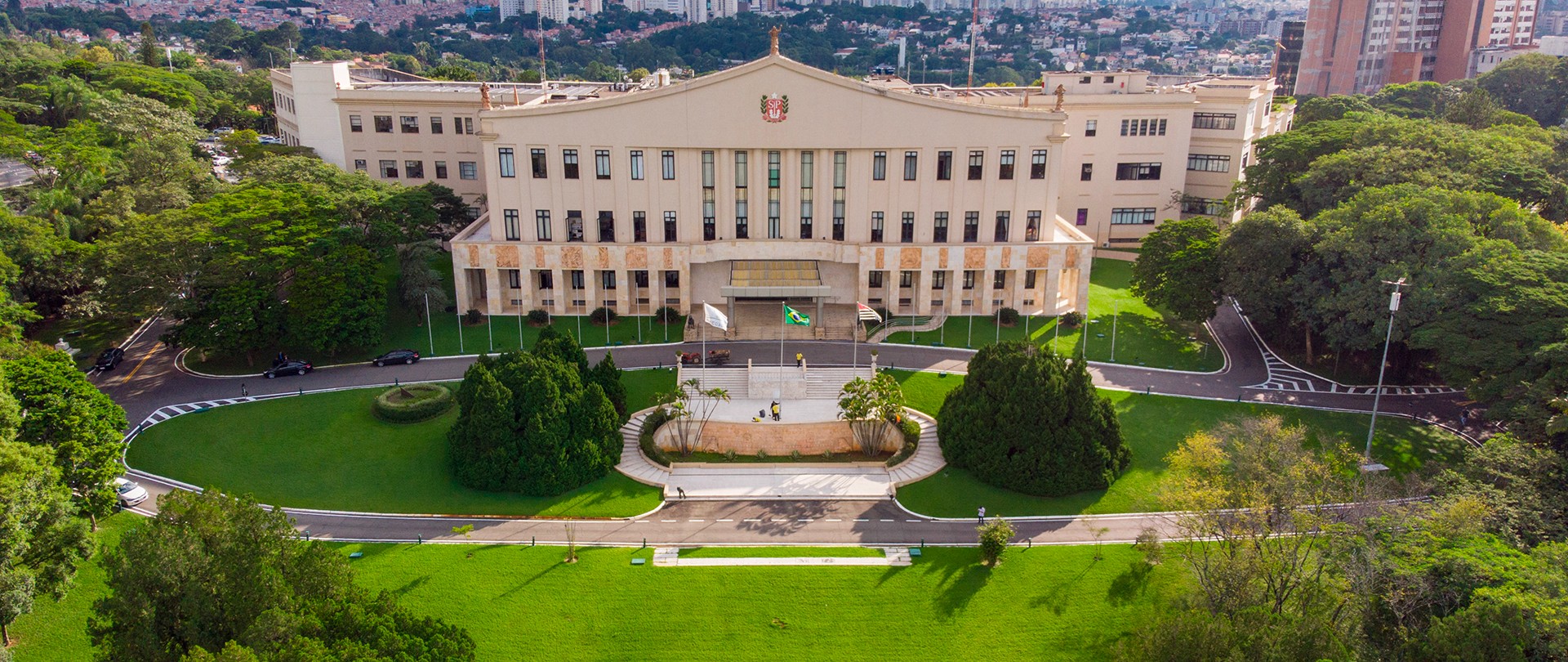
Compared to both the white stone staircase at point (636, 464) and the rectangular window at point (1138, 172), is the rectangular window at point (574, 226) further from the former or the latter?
the rectangular window at point (1138, 172)

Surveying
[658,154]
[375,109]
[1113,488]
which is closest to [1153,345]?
[1113,488]

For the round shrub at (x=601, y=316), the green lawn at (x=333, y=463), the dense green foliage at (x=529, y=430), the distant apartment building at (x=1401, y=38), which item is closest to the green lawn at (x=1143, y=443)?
the green lawn at (x=333, y=463)

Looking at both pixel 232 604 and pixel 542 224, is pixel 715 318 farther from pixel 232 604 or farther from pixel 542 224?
pixel 232 604

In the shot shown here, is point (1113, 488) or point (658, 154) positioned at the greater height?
point (658, 154)

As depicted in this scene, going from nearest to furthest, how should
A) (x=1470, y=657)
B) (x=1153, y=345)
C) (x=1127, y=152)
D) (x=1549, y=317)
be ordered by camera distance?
(x=1470, y=657) → (x=1549, y=317) → (x=1153, y=345) → (x=1127, y=152)

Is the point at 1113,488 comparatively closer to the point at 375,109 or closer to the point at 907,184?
the point at 907,184

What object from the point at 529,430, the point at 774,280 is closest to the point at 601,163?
the point at 774,280

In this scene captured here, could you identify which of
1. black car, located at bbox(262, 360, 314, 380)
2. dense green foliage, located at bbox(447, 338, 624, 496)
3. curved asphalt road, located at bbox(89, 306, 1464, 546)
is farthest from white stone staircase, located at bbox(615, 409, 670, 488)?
black car, located at bbox(262, 360, 314, 380)
